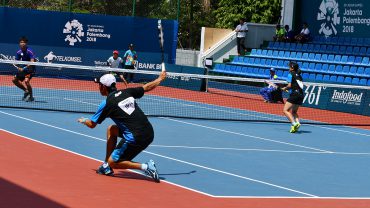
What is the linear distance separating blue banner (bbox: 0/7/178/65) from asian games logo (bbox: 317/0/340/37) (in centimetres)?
730

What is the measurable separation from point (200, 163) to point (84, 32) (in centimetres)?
2575

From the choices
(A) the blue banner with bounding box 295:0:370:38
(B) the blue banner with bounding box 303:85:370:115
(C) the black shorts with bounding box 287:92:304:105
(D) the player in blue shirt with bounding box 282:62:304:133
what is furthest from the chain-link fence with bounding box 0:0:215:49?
(C) the black shorts with bounding box 287:92:304:105

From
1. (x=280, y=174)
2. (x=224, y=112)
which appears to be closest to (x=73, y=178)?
(x=280, y=174)

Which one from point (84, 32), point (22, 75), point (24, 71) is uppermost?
point (84, 32)

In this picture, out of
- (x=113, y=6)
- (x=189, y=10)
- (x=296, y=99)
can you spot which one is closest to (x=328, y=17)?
(x=113, y=6)

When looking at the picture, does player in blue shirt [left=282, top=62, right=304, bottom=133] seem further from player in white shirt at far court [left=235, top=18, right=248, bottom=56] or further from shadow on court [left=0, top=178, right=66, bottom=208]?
player in white shirt at far court [left=235, top=18, right=248, bottom=56]

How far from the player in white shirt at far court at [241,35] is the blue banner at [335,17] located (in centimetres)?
273

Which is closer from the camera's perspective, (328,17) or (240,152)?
(240,152)

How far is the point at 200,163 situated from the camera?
14977 millimetres

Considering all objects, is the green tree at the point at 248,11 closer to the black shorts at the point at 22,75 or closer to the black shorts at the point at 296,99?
the black shorts at the point at 22,75

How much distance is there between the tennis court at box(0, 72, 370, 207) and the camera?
37.9 feet

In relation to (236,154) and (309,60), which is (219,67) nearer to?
(309,60)

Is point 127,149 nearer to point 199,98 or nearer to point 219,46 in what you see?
point 199,98

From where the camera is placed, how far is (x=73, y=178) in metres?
12.3
